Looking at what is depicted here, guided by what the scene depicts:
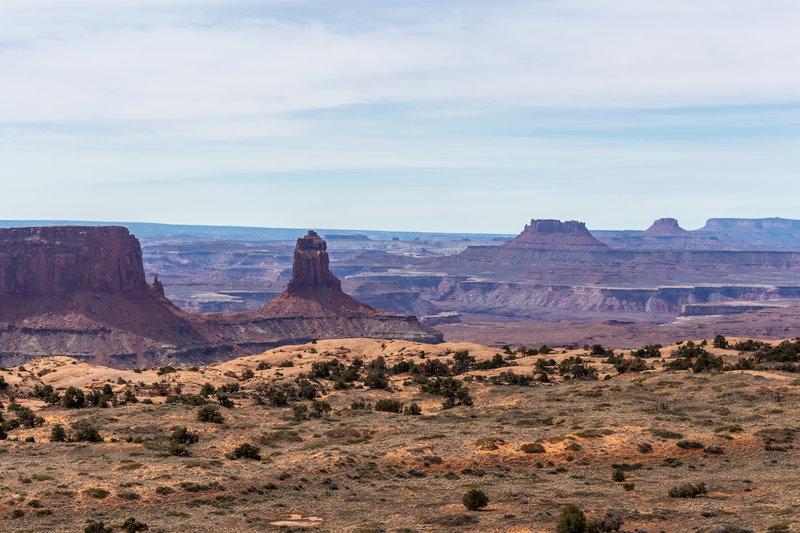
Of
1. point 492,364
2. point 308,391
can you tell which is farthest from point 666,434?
point 492,364

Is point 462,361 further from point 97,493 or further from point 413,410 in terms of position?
point 97,493

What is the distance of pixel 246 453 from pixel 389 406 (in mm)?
16757

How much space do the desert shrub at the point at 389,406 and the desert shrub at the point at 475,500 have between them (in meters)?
25.3

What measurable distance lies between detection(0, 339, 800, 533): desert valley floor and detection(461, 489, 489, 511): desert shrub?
1.93 feet

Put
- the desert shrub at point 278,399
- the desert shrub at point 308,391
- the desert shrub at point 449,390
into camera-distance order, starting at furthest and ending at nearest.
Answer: the desert shrub at point 308,391 → the desert shrub at point 278,399 → the desert shrub at point 449,390

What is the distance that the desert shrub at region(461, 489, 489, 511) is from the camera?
3490cm

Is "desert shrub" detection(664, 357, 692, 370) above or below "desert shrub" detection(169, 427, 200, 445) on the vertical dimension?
above

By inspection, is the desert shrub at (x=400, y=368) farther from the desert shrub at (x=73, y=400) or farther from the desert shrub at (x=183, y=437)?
the desert shrub at (x=183, y=437)

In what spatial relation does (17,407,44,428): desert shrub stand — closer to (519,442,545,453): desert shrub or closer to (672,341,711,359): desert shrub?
(519,442,545,453): desert shrub

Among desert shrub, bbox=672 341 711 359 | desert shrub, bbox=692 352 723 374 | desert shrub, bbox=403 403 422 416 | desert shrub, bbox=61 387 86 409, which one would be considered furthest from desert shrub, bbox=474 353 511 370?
desert shrub, bbox=61 387 86 409

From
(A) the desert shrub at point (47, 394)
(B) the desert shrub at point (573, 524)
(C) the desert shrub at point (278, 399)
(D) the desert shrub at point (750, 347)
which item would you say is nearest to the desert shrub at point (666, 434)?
(B) the desert shrub at point (573, 524)

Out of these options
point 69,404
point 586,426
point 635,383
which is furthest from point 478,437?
point 69,404

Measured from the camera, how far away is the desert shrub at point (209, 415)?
5441 cm

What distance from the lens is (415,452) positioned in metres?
44.7
